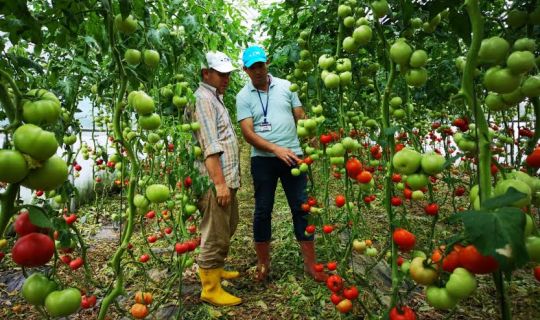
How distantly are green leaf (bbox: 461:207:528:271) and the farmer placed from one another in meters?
2.07

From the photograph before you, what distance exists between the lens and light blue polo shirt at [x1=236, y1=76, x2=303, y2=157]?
2.90 metres

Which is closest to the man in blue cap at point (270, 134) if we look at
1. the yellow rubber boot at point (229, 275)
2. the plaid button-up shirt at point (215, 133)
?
the plaid button-up shirt at point (215, 133)

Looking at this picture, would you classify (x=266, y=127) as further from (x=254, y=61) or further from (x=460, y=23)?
(x=460, y=23)

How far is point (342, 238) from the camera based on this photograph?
157 inches

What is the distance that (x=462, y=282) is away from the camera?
76cm

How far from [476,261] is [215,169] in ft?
6.65

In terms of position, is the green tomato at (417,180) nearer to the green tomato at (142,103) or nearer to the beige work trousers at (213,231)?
the green tomato at (142,103)

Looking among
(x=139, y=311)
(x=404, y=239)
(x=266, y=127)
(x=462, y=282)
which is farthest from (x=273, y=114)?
(x=462, y=282)

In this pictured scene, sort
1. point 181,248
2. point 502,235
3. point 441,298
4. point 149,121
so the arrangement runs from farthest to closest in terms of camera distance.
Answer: point 181,248, point 149,121, point 441,298, point 502,235

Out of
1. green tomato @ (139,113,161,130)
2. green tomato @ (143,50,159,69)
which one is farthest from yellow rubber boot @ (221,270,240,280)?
green tomato @ (143,50,159,69)

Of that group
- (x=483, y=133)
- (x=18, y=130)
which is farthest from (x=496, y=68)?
(x=18, y=130)

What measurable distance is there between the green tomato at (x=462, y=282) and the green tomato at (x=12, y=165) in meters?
0.89

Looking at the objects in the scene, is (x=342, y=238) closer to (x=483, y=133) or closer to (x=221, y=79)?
(x=221, y=79)

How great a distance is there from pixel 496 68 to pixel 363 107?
2.42 meters
